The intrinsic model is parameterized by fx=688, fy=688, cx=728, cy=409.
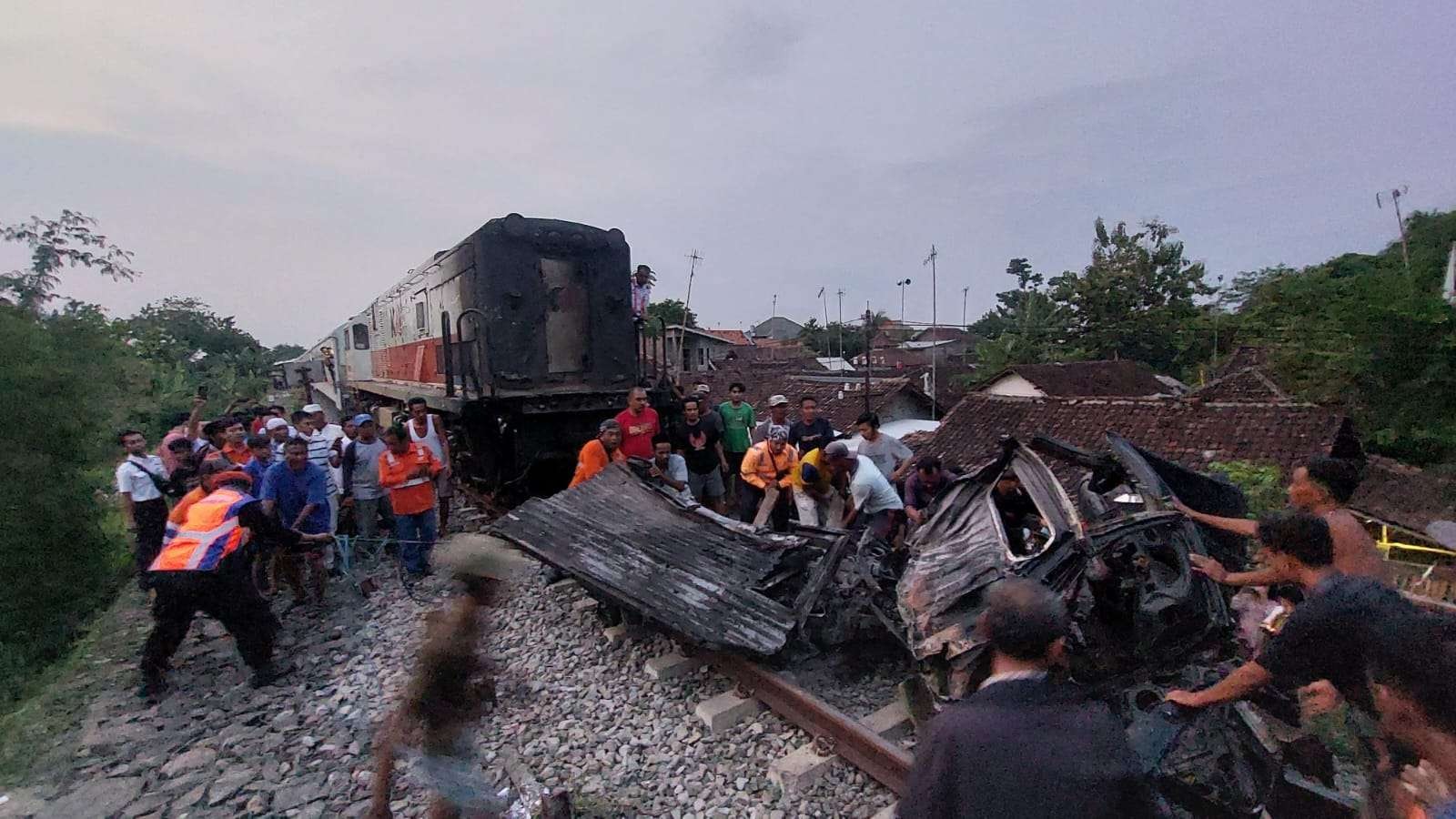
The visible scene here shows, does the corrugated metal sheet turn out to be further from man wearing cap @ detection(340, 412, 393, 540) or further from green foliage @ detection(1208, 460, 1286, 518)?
green foliage @ detection(1208, 460, 1286, 518)

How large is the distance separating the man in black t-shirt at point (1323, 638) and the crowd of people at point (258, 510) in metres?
5.20

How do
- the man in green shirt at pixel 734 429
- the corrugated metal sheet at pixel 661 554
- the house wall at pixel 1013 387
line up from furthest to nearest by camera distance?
the house wall at pixel 1013 387 → the man in green shirt at pixel 734 429 → the corrugated metal sheet at pixel 661 554

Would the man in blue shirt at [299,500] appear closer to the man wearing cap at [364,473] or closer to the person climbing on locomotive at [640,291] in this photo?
the man wearing cap at [364,473]

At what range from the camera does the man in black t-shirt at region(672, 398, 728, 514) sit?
692 cm

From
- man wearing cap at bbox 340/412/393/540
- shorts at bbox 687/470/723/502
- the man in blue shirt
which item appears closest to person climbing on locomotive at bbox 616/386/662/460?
shorts at bbox 687/470/723/502

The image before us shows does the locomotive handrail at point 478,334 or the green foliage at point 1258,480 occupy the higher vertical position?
the locomotive handrail at point 478,334

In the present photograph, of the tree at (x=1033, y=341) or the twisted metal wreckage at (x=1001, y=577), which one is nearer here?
the twisted metal wreckage at (x=1001, y=577)

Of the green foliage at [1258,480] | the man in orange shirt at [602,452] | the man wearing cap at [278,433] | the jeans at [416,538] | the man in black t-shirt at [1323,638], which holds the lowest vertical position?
the green foliage at [1258,480]

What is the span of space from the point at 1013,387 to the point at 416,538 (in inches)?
1012

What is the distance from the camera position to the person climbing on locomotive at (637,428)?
22.2 feet

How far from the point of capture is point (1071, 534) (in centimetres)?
326

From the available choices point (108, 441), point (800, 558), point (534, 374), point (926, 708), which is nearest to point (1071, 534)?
point (926, 708)

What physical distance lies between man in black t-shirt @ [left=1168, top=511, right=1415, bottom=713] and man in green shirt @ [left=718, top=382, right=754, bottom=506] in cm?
501

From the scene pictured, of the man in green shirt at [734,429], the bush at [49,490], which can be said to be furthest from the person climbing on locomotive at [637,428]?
the bush at [49,490]
